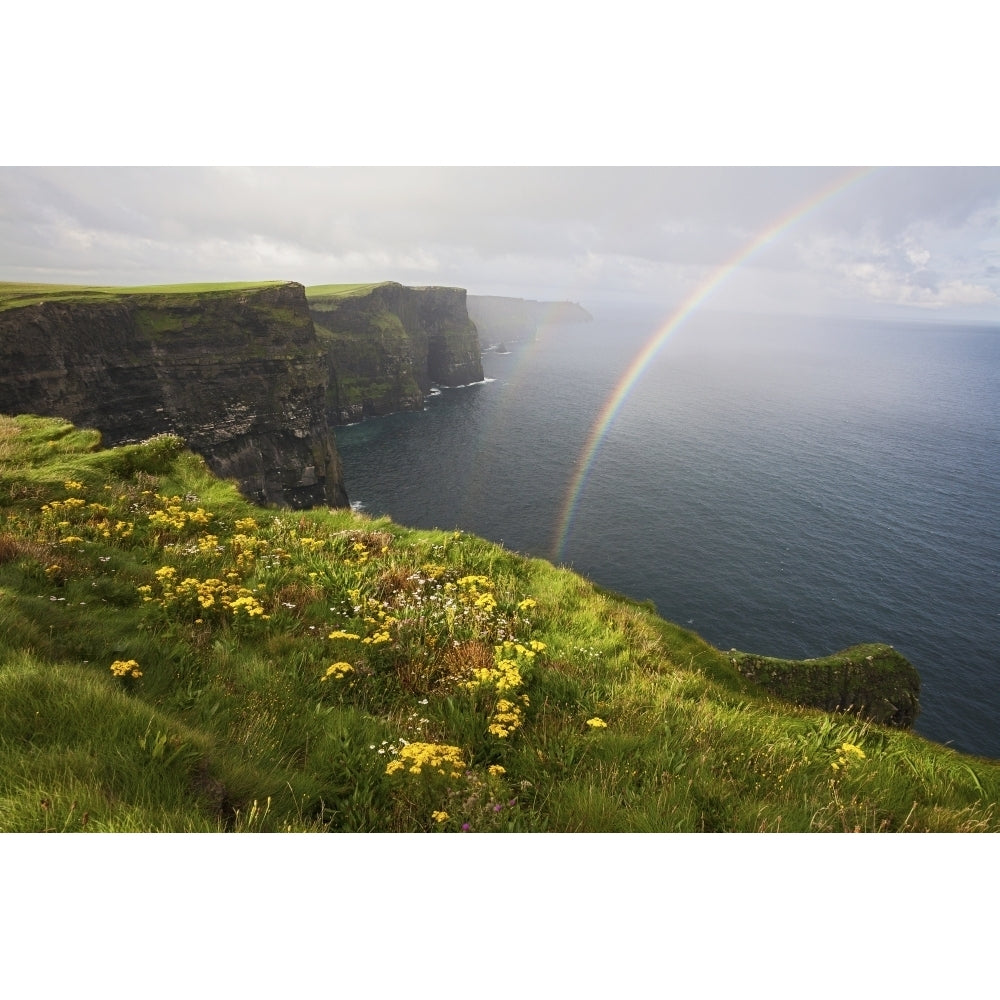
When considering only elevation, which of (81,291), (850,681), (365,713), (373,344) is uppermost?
(373,344)

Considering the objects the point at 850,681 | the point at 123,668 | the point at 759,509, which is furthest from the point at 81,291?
the point at 759,509

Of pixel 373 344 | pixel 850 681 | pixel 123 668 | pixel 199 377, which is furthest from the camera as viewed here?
pixel 373 344

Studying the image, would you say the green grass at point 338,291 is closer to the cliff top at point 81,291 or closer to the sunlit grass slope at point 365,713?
the cliff top at point 81,291

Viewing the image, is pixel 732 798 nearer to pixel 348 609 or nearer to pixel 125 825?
pixel 125 825

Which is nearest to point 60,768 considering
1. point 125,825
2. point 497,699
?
point 125,825

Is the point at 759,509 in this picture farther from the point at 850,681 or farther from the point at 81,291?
the point at 81,291

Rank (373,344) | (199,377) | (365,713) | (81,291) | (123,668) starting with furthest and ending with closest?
(373,344)
(199,377)
(81,291)
(365,713)
(123,668)

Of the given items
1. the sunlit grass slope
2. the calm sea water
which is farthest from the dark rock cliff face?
the sunlit grass slope

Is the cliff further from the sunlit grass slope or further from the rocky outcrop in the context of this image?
the sunlit grass slope
